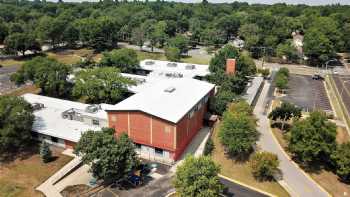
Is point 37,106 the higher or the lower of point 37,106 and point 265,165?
the higher

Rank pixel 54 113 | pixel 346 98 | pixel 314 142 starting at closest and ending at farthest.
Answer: pixel 314 142 → pixel 54 113 → pixel 346 98

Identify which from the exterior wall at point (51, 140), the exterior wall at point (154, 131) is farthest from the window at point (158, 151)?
the exterior wall at point (51, 140)

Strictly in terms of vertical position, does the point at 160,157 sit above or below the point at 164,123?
below

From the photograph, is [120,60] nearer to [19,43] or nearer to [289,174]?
[19,43]

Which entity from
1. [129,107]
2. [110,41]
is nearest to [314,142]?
[129,107]

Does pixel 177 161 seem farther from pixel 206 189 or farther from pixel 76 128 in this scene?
pixel 76 128

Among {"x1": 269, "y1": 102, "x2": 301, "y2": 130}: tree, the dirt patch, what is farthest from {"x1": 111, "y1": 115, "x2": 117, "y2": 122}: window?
{"x1": 269, "y1": 102, "x2": 301, "y2": 130}: tree

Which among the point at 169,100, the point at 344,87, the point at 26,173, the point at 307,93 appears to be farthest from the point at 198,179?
the point at 344,87
